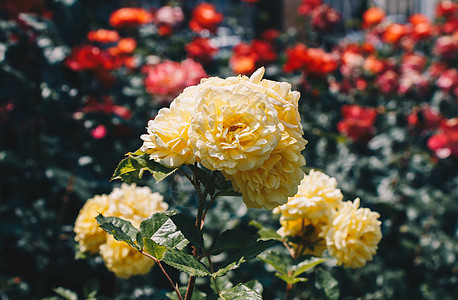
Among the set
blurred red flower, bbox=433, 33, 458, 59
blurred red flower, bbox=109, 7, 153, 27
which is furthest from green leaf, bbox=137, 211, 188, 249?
blurred red flower, bbox=433, 33, 458, 59

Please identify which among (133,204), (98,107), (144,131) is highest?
(133,204)

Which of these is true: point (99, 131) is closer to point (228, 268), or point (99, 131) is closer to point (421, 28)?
point (228, 268)

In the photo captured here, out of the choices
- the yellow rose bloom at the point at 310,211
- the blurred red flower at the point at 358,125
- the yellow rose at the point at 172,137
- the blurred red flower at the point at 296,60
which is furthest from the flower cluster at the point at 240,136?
the blurred red flower at the point at 358,125

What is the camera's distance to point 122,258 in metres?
0.94

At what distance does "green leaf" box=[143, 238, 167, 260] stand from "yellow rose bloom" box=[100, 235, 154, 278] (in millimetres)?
322

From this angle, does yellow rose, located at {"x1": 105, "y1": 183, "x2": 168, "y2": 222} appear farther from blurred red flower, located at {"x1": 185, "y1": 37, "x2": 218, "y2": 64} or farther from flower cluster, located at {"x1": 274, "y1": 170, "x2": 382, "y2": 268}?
blurred red flower, located at {"x1": 185, "y1": 37, "x2": 218, "y2": 64}

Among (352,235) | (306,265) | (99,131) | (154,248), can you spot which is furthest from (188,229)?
(99,131)

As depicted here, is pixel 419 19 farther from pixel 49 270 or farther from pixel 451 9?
pixel 49 270

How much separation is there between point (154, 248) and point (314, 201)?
0.40 meters

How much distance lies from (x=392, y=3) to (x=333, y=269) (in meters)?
7.56

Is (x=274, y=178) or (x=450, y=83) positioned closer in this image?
(x=274, y=178)

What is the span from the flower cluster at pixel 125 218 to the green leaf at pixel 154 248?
0.30m

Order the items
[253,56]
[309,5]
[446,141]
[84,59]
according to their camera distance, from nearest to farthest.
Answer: [84,59], [446,141], [253,56], [309,5]

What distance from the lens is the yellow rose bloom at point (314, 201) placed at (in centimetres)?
89
